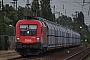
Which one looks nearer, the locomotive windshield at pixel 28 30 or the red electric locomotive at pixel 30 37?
the red electric locomotive at pixel 30 37

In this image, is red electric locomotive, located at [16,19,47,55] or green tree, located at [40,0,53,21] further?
green tree, located at [40,0,53,21]

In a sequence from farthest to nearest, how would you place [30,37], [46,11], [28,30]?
[46,11], [28,30], [30,37]

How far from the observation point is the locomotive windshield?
1055 inches

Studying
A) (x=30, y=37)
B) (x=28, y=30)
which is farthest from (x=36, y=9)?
(x=30, y=37)

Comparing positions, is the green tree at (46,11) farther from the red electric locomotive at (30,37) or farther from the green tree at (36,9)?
→ the red electric locomotive at (30,37)

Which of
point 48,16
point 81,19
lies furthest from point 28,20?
point 81,19

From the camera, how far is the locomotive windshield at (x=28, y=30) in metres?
26.8

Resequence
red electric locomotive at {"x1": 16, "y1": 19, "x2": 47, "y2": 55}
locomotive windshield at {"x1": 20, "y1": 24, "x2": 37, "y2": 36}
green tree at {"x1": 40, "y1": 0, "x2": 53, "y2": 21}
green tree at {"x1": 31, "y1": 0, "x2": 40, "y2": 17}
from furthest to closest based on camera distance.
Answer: green tree at {"x1": 40, "y1": 0, "x2": 53, "y2": 21} → green tree at {"x1": 31, "y1": 0, "x2": 40, "y2": 17} → locomotive windshield at {"x1": 20, "y1": 24, "x2": 37, "y2": 36} → red electric locomotive at {"x1": 16, "y1": 19, "x2": 47, "y2": 55}

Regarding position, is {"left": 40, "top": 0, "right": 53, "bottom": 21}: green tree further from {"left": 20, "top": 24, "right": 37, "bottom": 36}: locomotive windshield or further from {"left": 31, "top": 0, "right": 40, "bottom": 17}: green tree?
{"left": 20, "top": 24, "right": 37, "bottom": 36}: locomotive windshield

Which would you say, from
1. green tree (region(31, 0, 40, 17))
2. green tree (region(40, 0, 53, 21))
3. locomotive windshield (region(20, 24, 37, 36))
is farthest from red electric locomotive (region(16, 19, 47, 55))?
green tree (region(40, 0, 53, 21))

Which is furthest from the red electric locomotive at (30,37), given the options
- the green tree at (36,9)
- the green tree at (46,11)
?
the green tree at (46,11)

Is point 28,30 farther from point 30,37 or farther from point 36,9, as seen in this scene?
point 36,9

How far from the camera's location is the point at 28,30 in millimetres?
26906

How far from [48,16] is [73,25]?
32828 mm
